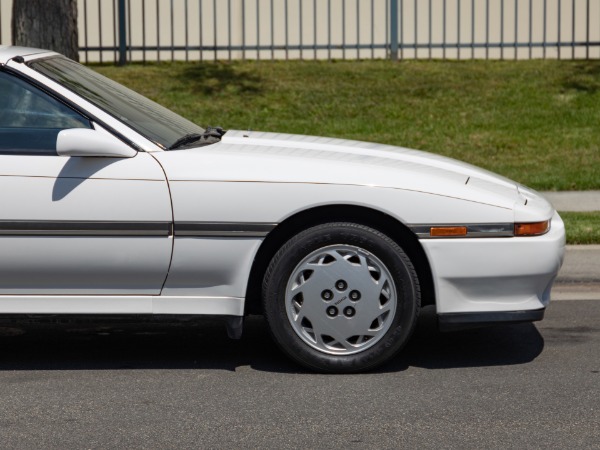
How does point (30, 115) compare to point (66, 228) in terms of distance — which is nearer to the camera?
point (66, 228)

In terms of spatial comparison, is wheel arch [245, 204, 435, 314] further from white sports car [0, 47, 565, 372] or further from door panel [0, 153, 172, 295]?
door panel [0, 153, 172, 295]

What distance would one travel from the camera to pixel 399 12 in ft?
51.6

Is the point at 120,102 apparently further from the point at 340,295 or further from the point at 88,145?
the point at 340,295

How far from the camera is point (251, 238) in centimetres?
528

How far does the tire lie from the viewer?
5270 mm

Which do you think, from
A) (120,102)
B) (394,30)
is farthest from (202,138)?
(394,30)

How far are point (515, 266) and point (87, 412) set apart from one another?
200cm

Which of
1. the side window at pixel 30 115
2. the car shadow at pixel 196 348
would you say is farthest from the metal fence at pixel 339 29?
the side window at pixel 30 115

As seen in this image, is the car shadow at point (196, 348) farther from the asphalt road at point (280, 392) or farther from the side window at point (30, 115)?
the side window at point (30, 115)

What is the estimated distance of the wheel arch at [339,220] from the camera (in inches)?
210

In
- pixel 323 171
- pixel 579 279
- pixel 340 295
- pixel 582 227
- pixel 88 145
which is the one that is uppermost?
pixel 88 145

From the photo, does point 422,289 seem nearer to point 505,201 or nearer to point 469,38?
point 505,201

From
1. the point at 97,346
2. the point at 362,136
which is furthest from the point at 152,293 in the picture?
the point at 362,136

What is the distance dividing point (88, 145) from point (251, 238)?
0.84 m
